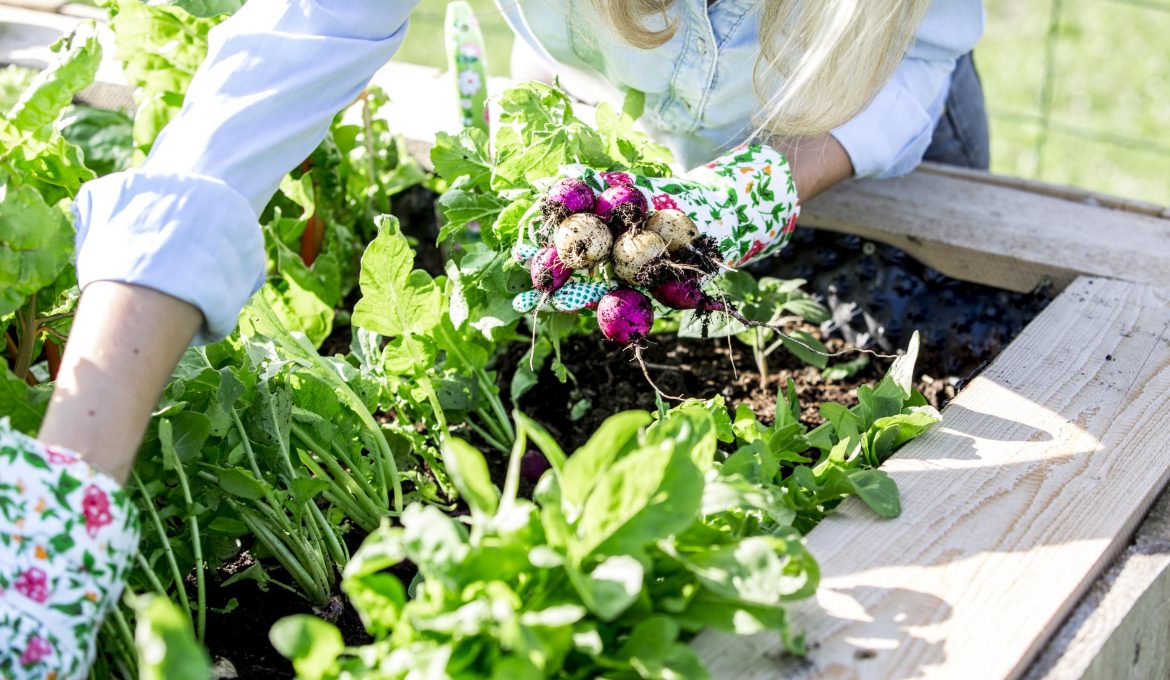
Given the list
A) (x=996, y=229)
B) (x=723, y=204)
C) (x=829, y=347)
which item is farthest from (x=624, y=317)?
(x=996, y=229)

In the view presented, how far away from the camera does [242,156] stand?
3.40 feet

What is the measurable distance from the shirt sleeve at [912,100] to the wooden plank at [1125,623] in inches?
27.5

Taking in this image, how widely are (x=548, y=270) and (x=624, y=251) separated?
8 centimetres

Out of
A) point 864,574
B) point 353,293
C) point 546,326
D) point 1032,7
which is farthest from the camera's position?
point 1032,7

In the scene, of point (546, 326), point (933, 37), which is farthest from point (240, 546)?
point (933, 37)

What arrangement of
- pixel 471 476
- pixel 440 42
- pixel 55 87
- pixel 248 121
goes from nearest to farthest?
pixel 471 476
pixel 248 121
pixel 55 87
pixel 440 42

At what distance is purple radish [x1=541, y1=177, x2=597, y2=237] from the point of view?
118 centimetres

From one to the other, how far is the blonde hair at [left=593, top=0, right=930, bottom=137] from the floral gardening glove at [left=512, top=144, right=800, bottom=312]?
6cm

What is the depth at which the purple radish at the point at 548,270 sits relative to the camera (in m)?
1.18

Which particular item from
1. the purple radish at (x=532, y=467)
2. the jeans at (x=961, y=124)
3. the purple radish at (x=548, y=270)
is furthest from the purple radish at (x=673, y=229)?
the jeans at (x=961, y=124)

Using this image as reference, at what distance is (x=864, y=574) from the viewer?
938 millimetres

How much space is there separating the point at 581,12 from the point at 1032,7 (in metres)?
3.29

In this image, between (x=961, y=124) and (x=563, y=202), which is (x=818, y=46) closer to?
(x=563, y=202)

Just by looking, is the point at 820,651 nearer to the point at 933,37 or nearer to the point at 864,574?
→ the point at 864,574
